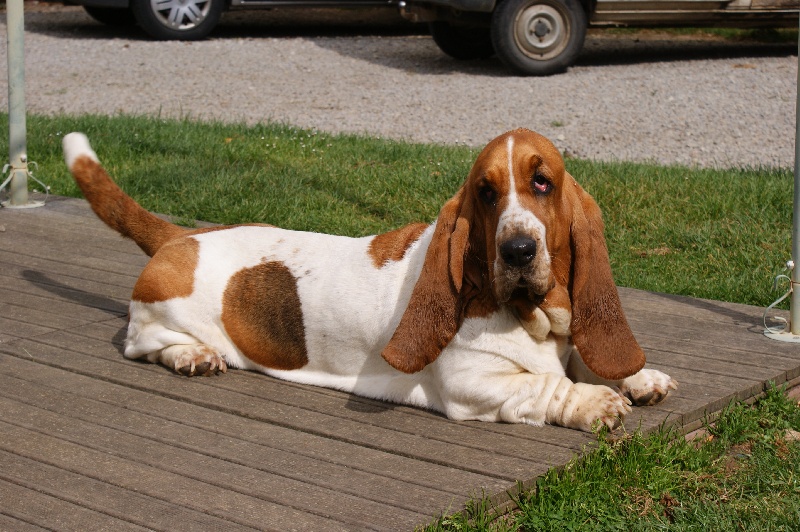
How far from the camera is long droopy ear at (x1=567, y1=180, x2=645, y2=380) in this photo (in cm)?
358

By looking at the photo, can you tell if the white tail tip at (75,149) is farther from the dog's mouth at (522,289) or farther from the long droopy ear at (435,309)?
the dog's mouth at (522,289)

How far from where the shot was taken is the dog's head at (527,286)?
3428 mm

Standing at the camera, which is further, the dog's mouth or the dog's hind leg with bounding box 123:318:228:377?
the dog's hind leg with bounding box 123:318:228:377

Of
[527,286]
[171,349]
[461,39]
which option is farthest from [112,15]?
[527,286]

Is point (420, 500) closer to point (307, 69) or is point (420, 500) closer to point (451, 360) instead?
point (451, 360)

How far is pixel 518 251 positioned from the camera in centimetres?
328

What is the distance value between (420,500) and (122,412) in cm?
125

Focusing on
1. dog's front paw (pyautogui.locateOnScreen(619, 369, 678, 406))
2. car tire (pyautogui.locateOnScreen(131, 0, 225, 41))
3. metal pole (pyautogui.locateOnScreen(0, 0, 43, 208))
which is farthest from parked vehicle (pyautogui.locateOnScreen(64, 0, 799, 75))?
dog's front paw (pyautogui.locateOnScreen(619, 369, 678, 406))

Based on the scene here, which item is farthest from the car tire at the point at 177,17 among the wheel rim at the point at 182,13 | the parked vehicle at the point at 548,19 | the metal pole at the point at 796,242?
the metal pole at the point at 796,242

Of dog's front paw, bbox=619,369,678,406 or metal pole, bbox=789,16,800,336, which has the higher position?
metal pole, bbox=789,16,800,336

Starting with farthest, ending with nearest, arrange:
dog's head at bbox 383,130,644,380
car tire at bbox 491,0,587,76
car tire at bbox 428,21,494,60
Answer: car tire at bbox 428,21,494,60 < car tire at bbox 491,0,587,76 < dog's head at bbox 383,130,644,380

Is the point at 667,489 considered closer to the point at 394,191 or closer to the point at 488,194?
the point at 488,194

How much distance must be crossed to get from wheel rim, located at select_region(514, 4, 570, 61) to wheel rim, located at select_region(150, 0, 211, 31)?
4.45m

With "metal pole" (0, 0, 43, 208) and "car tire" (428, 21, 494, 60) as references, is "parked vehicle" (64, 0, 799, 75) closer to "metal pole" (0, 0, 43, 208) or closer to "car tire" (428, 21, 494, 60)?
"car tire" (428, 21, 494, 60)
